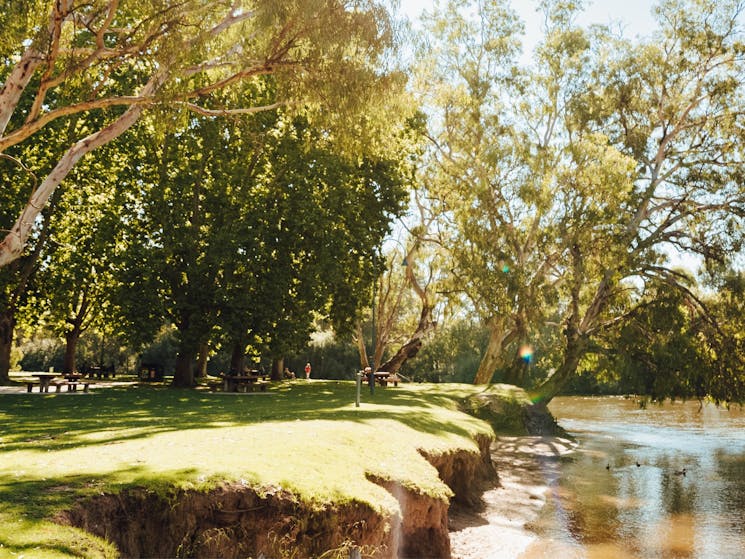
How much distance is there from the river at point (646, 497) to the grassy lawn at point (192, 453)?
2914 millimetres

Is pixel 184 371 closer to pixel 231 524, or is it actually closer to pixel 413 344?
pixel 413 344

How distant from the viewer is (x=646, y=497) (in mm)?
17484

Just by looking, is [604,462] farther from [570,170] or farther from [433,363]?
[433,363]

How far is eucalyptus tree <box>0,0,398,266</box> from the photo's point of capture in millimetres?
12992

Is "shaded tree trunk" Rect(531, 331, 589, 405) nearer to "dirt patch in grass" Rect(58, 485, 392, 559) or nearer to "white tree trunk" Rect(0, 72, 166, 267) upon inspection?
"white tree trunk" Rect(0, 72, 166, 267)

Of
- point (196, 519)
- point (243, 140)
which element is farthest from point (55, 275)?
point (196, 519)

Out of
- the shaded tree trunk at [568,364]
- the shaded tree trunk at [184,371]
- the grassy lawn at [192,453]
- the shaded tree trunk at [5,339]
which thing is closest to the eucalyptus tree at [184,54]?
the grassy lawn at [192,453]

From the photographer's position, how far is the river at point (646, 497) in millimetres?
12742

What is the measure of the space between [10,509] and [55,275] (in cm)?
2722

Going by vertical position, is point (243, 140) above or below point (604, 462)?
above

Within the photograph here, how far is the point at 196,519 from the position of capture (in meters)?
7.89

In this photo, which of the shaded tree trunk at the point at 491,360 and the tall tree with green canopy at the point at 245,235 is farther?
the shaded tree trunk at the point at 491,360

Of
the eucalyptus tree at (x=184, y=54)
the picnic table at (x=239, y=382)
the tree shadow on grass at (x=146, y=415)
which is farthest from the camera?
the picnic table at (x=239, y=382)

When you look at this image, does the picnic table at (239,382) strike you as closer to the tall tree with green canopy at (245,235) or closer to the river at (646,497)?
the tall tree with green canopy at (245,235)
